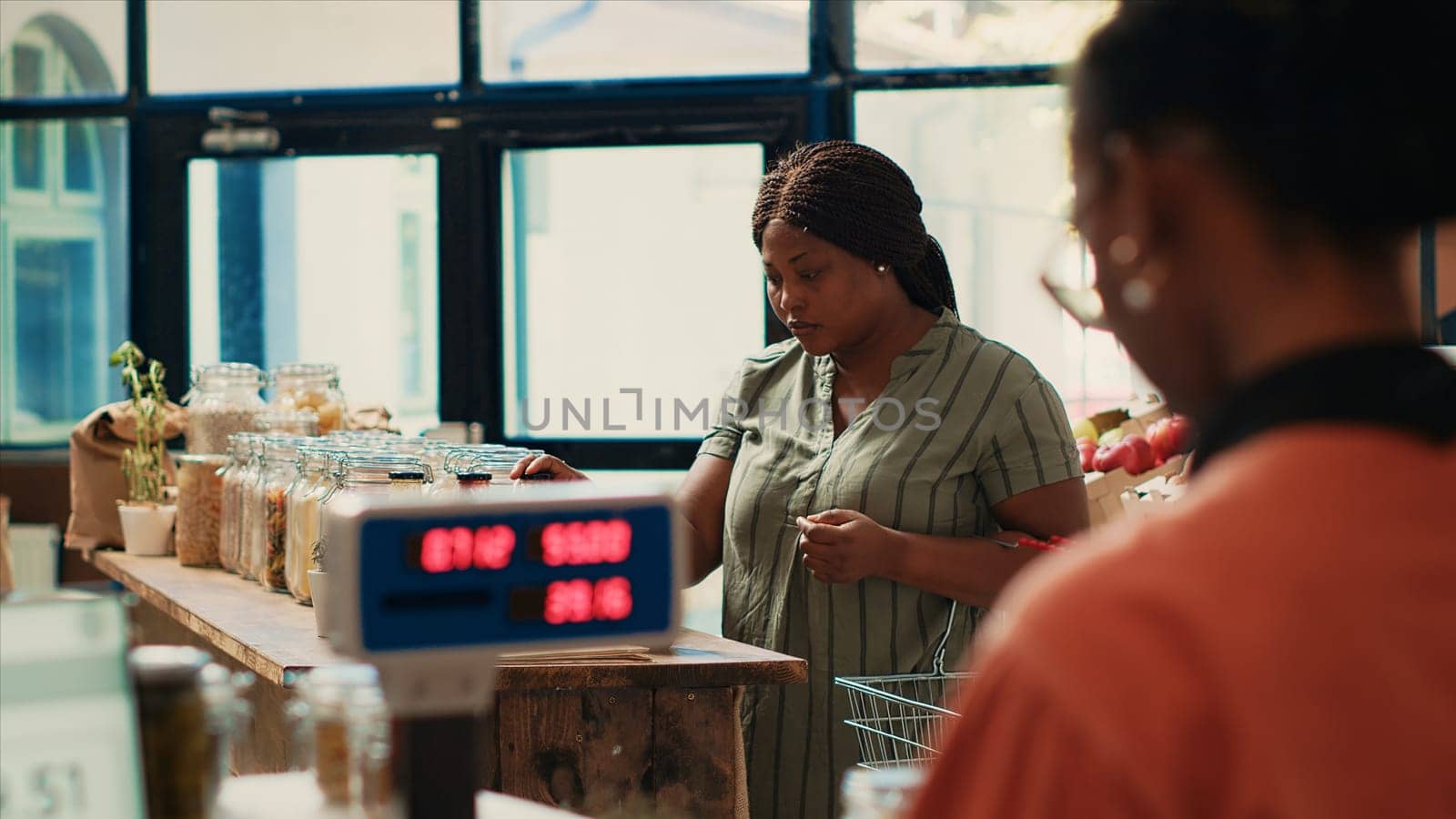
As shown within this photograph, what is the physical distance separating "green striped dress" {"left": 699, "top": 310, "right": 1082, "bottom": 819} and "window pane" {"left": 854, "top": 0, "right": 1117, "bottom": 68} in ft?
6.32

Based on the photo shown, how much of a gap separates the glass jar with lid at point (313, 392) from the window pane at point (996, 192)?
63.3 inches

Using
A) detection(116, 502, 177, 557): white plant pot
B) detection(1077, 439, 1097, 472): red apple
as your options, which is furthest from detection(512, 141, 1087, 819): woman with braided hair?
detection(116, 502, 177, 557): white plant pot

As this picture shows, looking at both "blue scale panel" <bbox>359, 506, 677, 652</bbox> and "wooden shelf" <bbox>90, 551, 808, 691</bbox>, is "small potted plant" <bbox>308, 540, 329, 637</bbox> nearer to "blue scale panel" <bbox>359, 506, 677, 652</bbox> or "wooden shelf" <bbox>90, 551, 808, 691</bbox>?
"wooden shelf" <bbox>90, 551, 808, 691</bbox>

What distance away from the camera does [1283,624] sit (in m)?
0.58

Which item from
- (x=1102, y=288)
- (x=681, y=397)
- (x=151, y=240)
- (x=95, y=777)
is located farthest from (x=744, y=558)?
(x=151, y=240)

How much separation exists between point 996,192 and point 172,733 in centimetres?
336

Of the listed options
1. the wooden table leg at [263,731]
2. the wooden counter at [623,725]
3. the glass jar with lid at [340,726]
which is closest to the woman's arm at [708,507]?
the wooden counter at [623,725]

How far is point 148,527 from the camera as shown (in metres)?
3.23

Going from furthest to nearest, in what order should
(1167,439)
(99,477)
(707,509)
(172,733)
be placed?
(99,477), (1167,439), (707,509), (172,733)

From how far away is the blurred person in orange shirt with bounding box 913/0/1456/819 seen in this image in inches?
23.0

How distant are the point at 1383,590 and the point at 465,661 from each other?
0.50 meters

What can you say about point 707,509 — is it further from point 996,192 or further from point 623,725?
point 996,192

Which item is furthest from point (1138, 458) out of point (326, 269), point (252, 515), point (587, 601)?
point (326, 269)

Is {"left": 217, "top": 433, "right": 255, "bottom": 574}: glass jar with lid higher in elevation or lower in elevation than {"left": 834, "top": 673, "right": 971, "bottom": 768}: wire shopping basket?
higher
